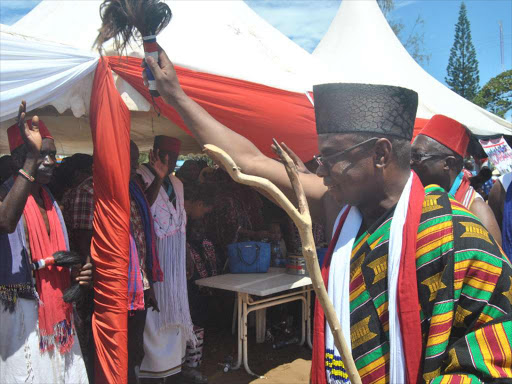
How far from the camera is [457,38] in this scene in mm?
27359

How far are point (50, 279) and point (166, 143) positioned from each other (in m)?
1.44

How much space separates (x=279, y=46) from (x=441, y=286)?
4.07 meters

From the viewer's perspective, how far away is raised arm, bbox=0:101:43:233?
7.47 feet

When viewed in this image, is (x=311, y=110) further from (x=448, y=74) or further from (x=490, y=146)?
(x=448, y=74)

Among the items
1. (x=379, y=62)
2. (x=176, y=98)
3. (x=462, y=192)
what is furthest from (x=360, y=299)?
(x=379, y=62)

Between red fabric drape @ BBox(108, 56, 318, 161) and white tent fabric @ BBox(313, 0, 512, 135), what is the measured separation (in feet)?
11.2

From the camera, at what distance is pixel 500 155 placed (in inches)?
232

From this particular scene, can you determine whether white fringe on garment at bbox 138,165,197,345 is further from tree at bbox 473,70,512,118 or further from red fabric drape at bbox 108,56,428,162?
tree at bbox 473,70,512,118

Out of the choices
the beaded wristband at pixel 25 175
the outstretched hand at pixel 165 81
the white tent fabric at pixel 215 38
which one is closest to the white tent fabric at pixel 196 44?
the white tent fabric at pixel 215 38

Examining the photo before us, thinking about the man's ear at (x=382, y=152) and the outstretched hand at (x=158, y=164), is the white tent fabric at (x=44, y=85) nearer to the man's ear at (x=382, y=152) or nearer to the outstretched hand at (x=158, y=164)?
the outstretched hand at (x=158, y=164)

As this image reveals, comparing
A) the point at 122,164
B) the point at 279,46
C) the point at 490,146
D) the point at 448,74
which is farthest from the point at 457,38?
the point at 122,164

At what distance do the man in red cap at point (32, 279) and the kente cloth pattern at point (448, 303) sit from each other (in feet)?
6.26

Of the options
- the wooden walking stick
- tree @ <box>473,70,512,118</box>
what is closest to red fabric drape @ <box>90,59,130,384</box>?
the wooden walking stick

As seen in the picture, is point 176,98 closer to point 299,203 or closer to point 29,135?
point 299,203
